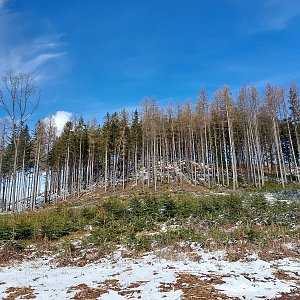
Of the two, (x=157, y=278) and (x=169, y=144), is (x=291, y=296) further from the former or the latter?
(x=169, y=144)

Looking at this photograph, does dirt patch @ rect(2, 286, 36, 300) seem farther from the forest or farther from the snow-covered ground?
the forest

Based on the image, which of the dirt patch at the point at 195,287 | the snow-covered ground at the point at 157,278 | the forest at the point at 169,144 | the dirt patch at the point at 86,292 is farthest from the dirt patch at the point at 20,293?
the forest at the point at 169,144

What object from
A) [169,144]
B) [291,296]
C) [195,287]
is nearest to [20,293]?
[195,287]

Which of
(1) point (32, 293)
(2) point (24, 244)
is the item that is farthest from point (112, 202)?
(1) point (32, 293)

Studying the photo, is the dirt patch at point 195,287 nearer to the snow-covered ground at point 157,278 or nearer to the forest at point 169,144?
the snow-covered ground at point 157,278

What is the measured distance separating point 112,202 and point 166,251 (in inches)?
342

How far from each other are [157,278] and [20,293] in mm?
3448

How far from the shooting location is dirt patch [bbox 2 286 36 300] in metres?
6.82

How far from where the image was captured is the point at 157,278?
8000 mm

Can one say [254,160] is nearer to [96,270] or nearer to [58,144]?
[58,144]

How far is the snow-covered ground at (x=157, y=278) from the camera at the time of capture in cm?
680

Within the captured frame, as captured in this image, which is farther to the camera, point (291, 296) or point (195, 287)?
point (195, 287)

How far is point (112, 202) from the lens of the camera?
64.0 feet

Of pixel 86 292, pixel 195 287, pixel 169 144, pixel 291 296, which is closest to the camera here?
pixel 291 296
